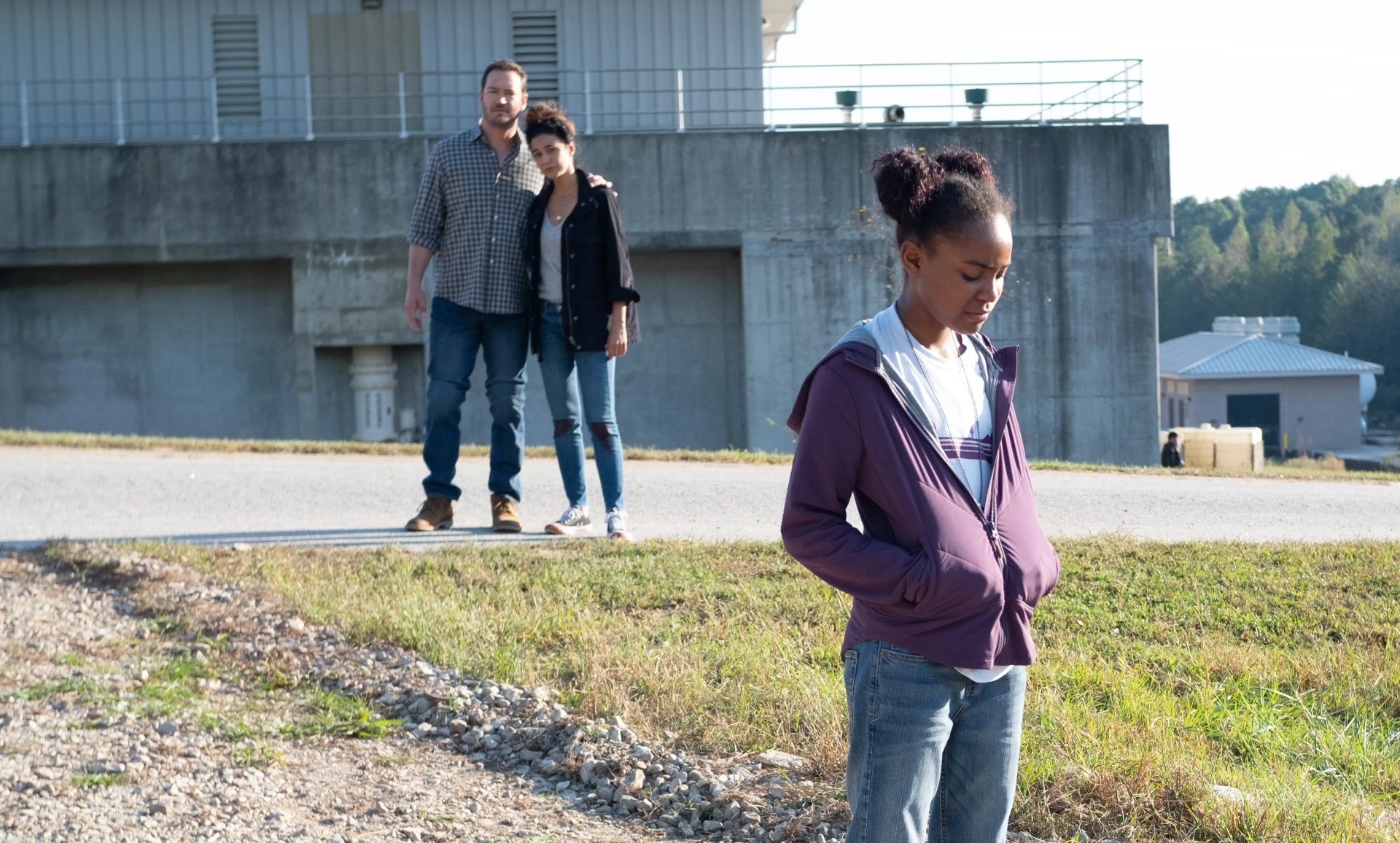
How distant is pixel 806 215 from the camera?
18656 mm

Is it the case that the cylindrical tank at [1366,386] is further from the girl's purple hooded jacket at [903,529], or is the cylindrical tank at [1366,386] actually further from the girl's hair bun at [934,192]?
the girl's purple hooded jacket at [903,529]

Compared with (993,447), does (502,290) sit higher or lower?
higher

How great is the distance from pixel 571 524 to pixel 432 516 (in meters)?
0.76

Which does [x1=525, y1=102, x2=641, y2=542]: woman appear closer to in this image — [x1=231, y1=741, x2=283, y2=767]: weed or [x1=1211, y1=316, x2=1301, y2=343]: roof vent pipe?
[x1=231, y1=741, x2=283, y2=767]: weed

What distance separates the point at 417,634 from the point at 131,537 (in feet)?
8.96

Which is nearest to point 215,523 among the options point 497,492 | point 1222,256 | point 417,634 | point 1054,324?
point 497,492

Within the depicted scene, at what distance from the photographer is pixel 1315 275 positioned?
83.8 meters

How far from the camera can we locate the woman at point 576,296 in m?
6.37

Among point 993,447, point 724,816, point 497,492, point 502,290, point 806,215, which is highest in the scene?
point 806,215

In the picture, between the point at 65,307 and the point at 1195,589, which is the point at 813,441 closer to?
the point at 1195,589

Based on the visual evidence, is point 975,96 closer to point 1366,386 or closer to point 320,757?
point 320,757

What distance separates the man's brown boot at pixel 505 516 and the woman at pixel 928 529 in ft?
14.8

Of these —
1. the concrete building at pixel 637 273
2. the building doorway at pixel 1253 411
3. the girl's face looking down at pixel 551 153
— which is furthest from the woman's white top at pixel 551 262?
the building doorway at pixel 1253 411

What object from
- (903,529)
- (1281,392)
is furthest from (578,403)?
(1281,392)
